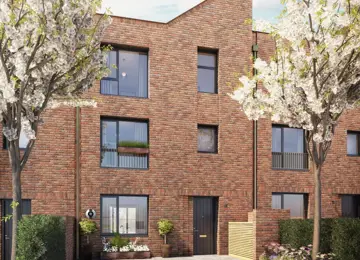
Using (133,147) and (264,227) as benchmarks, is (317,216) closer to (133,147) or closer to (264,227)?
(264,227)

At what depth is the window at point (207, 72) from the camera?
20594mm

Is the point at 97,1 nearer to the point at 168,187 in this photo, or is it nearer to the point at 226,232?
the point at 168,187

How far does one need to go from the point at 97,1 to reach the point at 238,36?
10.3 meters

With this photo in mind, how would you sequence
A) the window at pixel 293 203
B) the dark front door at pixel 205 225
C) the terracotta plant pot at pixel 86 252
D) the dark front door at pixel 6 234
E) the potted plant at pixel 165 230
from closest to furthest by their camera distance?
the dark front door at pixel 6 234, the terracotta plant pot at pixel 86 252, the potted plant at pixel 165 230, the dark front door at pixel 205 225, the window at pixel 293 203

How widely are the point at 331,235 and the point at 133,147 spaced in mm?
7602

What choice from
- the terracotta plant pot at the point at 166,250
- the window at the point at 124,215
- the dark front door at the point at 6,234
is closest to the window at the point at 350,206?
the terracotta plant pot at the point at 166,250

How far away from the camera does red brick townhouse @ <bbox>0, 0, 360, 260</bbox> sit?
59.8 ft

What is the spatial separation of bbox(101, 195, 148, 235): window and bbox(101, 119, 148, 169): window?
1254 mm

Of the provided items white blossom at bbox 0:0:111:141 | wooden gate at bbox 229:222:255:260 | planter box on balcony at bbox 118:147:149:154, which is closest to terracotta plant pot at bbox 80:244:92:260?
planter box on balcony at bbox 118:147:149:154

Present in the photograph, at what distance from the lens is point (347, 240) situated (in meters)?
15.5

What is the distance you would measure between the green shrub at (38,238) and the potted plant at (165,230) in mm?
6304

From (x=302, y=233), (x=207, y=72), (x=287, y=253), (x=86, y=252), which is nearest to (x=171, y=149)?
(x=207, y=72)

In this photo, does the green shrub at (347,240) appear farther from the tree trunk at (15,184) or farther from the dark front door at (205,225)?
the tree trunk at (15,184)

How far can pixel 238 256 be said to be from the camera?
1897 centimetres
